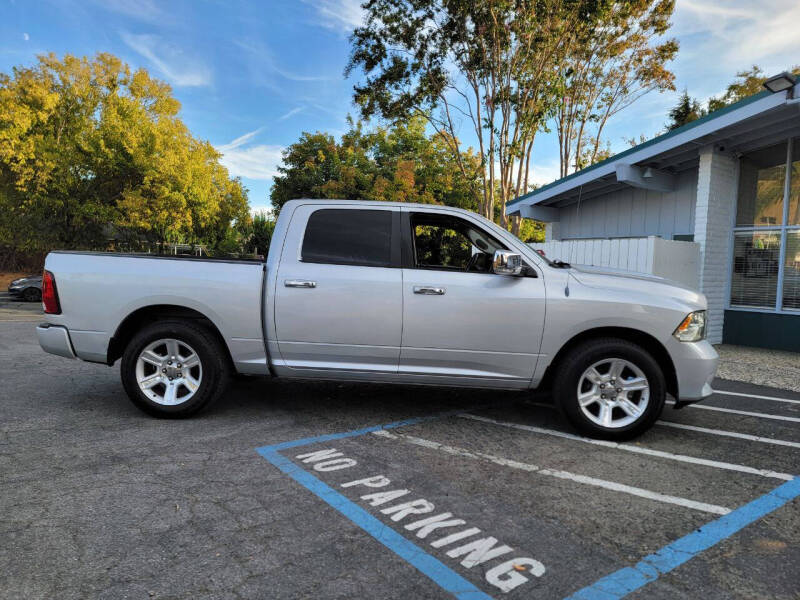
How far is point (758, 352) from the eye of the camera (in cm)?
950

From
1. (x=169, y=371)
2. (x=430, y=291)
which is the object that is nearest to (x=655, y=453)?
(x=430, y=291)

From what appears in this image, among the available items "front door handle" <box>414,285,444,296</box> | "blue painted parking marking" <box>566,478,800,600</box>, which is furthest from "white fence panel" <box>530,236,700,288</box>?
"blue painted parking marking" <box>566,478,800,600</box>

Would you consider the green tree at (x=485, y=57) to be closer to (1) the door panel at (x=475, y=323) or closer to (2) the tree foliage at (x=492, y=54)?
(2) the tree foliage at (x=492, y=54)

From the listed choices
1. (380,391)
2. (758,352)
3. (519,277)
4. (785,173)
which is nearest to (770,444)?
(519,277)

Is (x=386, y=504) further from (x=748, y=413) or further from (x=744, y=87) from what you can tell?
(x=744, y=87)

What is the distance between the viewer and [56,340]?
487 centimetres

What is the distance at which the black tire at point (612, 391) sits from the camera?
4363 millimetres

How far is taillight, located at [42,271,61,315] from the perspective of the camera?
4809 mm

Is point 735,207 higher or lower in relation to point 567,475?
higher

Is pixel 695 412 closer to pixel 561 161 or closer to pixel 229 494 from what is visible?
pixel 229 494

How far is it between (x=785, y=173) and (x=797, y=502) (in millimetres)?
8355

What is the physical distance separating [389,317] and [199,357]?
1.71m

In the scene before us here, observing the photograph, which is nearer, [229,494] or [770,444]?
[229,494]

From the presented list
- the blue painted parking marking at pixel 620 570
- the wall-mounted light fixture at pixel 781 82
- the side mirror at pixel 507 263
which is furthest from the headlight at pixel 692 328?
the wall-mounted light fixture at pixel 781 82
